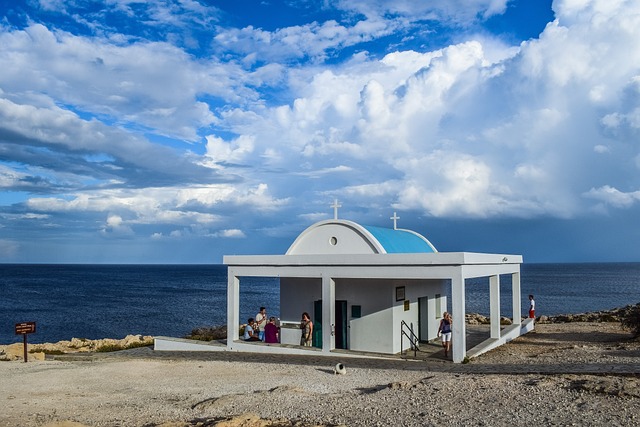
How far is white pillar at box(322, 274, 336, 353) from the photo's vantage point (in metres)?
18.9

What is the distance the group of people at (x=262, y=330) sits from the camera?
21078mm

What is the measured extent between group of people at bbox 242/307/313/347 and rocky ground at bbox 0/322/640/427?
163cm

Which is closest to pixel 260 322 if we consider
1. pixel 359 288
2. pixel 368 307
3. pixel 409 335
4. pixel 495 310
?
pixel 359 288

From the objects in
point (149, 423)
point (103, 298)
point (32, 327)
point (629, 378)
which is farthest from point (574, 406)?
point (103, 298)

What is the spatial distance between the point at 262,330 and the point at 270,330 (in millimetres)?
1450

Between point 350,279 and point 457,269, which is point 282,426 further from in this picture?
point 350,279

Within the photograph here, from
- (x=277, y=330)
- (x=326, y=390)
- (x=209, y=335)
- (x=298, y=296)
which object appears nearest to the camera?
(x=326, y=390)

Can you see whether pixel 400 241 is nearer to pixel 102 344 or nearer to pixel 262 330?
pixel 262 330

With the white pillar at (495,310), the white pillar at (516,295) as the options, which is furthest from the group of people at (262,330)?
the white pillar at (516,295)

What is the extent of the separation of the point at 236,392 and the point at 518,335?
49.0ft

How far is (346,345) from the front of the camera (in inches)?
792

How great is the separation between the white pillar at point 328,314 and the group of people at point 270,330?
1.11 meters

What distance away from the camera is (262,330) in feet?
73.5

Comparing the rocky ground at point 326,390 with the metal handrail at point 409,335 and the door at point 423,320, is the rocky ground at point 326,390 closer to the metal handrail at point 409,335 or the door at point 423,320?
the metal handrail at point 409,335
